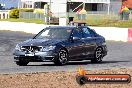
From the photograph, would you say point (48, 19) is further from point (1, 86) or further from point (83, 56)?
point (1, 86)

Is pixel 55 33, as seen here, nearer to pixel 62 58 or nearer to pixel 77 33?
pixel 77 33

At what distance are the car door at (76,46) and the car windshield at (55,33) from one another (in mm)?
261

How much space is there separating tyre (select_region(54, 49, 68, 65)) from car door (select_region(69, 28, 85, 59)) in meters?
0.34

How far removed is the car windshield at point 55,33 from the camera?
19312mm

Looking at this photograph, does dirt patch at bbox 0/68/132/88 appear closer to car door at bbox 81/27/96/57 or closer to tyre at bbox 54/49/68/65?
tyre at bbox 54/49/68/65

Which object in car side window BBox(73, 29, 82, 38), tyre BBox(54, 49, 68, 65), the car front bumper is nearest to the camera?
the car front bumper

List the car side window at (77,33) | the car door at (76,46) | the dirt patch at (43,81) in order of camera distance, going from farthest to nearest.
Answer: the car side window at (77,33) → the car door at (76,46) → the dirt patch at (43,81)

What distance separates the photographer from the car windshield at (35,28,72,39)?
19312mm

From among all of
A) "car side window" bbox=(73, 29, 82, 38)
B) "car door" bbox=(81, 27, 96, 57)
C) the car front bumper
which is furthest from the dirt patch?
"car door" bbox=(81, 27, 96, 57)

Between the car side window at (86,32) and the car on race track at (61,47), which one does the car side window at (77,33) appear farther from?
the car side window at (86,32)

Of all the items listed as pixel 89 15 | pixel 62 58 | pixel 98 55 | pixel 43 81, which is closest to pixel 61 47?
pixel 62 58

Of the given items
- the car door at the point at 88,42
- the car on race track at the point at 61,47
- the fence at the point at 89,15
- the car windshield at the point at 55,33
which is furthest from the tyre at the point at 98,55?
the fence at the point at 89,15

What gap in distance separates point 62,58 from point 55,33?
3.93 ft

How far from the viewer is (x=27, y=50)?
1841cm
